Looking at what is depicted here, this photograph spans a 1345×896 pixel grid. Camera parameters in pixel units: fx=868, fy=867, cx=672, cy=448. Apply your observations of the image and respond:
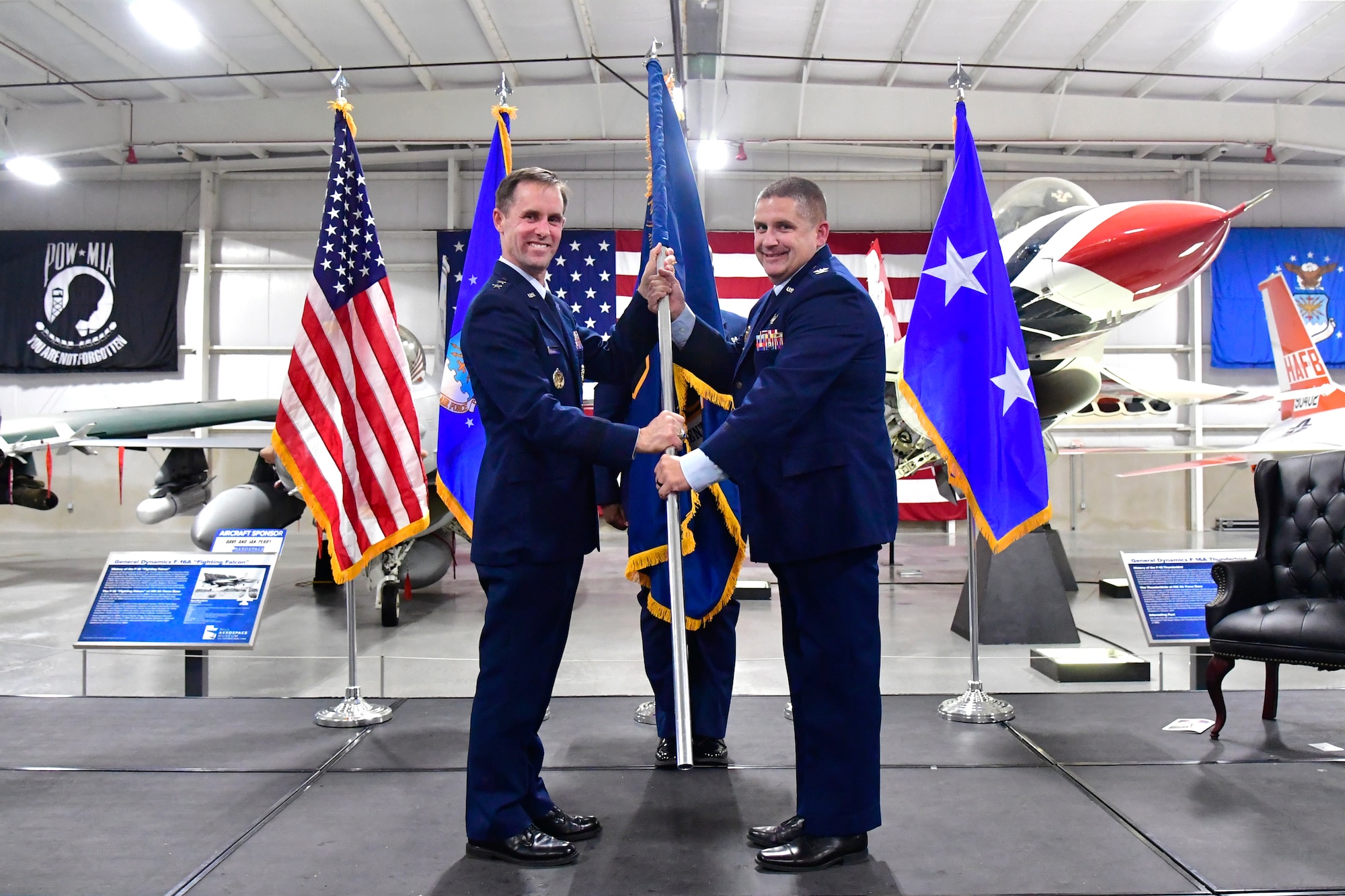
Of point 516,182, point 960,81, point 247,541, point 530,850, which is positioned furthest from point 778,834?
point 247,541

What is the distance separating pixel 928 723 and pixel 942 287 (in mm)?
1765

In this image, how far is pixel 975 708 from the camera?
3.46 m

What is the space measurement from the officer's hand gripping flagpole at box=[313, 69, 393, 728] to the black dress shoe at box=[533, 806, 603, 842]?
1410 millimetres

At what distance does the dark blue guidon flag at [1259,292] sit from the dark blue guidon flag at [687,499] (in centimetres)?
1344

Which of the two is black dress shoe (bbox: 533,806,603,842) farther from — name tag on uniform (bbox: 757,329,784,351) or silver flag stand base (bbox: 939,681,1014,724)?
silver flag stand base (bbox: 939,681,1014,724)

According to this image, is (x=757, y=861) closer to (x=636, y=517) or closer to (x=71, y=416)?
(x=636, y=517)

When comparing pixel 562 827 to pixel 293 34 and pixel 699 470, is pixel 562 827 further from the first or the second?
pixel 293 34

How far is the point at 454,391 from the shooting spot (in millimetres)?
3777

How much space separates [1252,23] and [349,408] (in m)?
11.1

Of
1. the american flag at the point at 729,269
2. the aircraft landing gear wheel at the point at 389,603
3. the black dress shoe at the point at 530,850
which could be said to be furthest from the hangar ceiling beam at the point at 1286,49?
the black dress shoe at the point at 530,850

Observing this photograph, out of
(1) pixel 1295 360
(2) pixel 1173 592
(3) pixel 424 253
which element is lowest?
(2) pixel 1173 592

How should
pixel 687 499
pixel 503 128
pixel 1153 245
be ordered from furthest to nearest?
pixel 1153 245, pixel 503 128, pixel 687 499

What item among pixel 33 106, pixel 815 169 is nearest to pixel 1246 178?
pixel 815 169

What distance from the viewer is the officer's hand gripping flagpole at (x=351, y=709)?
343 centimetres
